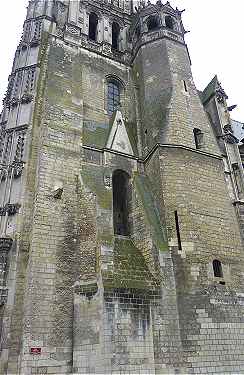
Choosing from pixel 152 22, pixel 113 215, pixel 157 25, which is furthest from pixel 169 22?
pixel 113 215

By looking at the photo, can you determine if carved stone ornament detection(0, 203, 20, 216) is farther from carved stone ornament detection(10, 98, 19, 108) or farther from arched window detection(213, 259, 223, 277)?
arched window detection(213, 259, 223, 277)

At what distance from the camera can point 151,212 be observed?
12.5m

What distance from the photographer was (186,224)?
11922mm

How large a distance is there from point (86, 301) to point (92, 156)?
18.7 feet

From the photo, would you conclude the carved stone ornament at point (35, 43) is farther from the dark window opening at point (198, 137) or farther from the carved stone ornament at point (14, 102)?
the dark window opening at point (198, 137)

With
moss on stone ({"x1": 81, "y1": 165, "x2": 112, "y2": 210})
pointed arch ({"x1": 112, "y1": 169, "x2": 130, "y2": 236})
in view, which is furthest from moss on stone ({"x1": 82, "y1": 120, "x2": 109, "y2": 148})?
pointed arch ({"x1": 112, "y1": 169, "x2": 130, "y2": 236})

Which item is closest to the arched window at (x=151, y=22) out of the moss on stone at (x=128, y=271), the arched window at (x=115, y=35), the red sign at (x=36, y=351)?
the arched window at (x=115, y=35)

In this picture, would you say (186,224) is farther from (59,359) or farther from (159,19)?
(159,19)

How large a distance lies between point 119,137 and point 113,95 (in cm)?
329

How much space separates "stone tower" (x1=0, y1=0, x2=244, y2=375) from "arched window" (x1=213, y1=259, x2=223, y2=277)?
0.03m

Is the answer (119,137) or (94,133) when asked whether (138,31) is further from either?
(94,133)

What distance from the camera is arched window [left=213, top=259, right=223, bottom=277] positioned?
1159 cm

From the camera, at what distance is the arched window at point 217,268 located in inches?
456

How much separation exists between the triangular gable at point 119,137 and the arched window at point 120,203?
1125 mm
